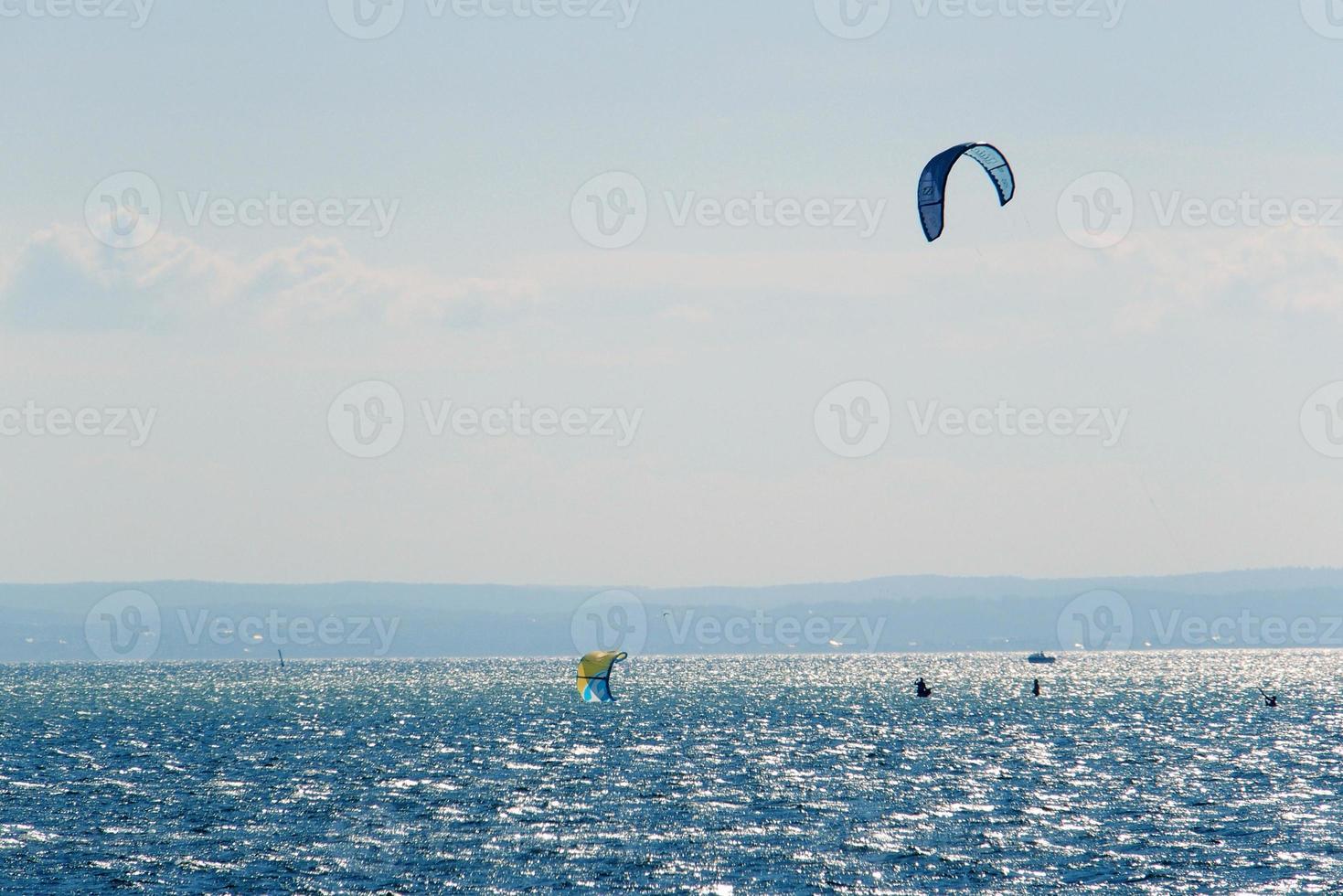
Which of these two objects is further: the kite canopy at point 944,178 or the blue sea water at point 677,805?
the kite canopy at point 944,178

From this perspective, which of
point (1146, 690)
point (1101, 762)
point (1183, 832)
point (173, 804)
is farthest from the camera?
point (1146, 690)

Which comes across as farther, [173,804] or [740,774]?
[740,774]

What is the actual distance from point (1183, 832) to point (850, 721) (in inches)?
2387

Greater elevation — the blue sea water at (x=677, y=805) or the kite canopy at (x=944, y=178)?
the kite canopy at (x=944, y=178)

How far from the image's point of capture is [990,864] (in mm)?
45438

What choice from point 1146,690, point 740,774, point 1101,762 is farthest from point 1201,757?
point 1146,690

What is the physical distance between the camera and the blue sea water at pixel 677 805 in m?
43.9

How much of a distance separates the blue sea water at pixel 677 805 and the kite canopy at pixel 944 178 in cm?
2160

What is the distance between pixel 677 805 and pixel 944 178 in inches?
1041

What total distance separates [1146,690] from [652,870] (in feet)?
464

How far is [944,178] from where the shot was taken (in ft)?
174

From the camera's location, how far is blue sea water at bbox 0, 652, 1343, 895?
4391 cm

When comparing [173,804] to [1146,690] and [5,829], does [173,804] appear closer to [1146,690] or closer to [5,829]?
[5,829]

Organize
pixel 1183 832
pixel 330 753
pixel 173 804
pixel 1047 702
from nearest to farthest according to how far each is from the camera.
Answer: pixel 1183 832 < pixel 173 804 < pixel 330 753 < pixel 1047 702
